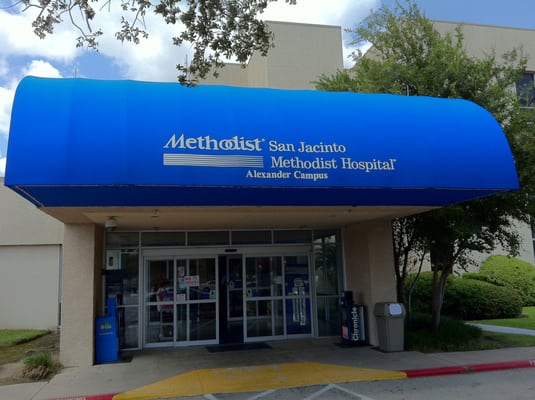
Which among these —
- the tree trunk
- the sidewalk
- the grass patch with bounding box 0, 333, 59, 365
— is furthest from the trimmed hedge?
the grass patch with bounding box 0, 333, 59, 365

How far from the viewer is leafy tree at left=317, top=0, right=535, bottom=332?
12148 millimetres

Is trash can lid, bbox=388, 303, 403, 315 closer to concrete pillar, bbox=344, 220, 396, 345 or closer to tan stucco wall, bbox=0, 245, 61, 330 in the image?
concrete pillar, bbox=344, 220, 396, 345

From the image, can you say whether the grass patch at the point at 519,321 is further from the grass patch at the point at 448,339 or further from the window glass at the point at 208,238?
the window glass at the point at 208,238

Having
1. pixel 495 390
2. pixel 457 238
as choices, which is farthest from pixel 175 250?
pixel 495 390

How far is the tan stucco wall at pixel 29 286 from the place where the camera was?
722 inches

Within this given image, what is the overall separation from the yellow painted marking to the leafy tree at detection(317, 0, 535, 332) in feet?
14.1

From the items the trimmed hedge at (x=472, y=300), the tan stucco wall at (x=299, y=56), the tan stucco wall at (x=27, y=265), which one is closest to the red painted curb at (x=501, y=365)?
the trimmed hedge at (x=472, y=300)

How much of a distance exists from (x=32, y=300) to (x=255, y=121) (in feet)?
47.3

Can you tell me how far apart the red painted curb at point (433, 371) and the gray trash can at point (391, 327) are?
1986 millimetres

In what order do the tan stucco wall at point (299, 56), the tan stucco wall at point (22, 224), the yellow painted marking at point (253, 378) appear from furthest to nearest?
the tan stucco wall at point (299, 56), the tan stucco wall at point (22, 224), the yellow painted marking at point (253, 378)

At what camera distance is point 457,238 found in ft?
41.0

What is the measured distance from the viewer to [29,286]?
1866cm

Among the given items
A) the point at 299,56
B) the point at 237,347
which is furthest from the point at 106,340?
the point at 299,56

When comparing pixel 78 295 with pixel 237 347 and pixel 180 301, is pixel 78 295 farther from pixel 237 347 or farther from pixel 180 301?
pixel 237 347
